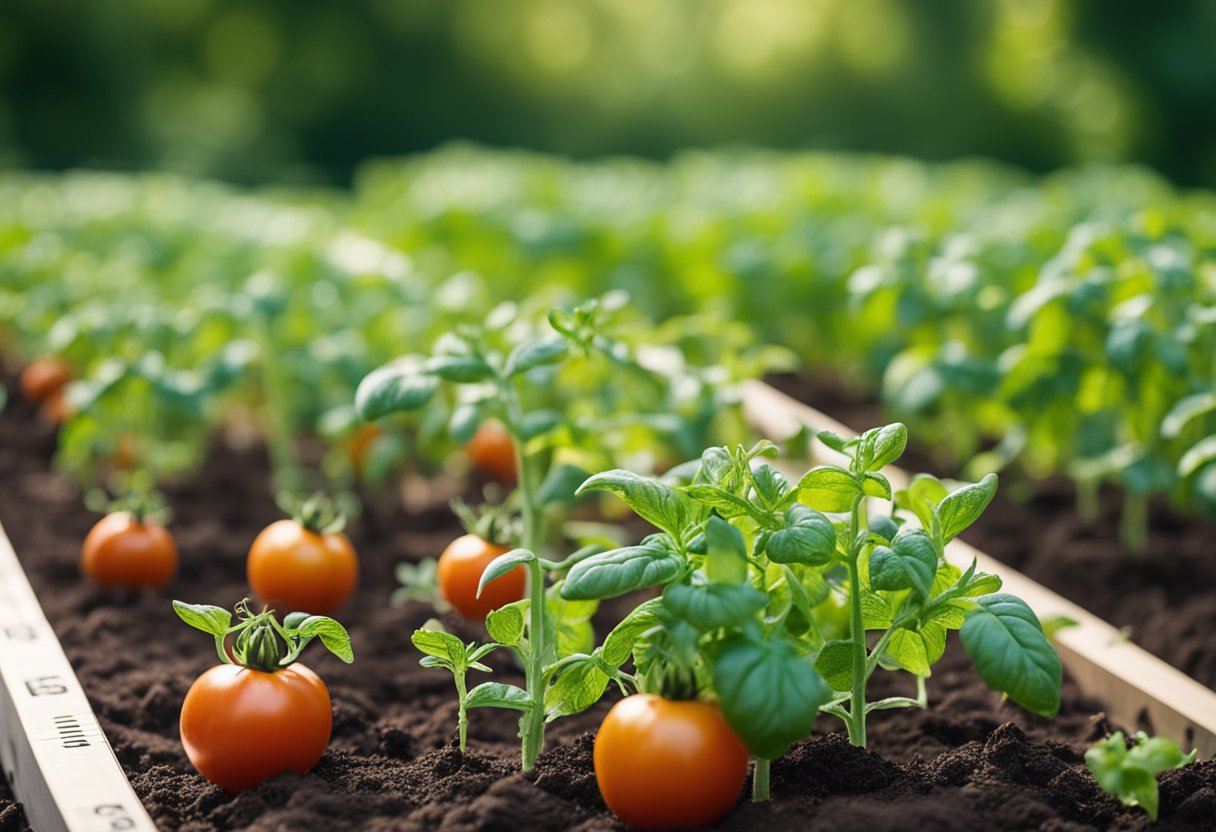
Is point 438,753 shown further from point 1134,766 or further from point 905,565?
point 1134,766

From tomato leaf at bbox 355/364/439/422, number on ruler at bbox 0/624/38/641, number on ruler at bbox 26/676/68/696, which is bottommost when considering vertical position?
number on ruler at bbox 26/676/68/696

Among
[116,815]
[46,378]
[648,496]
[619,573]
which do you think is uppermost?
[46,378]

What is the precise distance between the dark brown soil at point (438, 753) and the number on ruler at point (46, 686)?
0.35 ft

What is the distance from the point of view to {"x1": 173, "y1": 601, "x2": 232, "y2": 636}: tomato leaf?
75.9 inches

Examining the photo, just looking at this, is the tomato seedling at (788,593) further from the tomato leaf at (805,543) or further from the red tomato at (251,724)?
the red tomato at (251,724)

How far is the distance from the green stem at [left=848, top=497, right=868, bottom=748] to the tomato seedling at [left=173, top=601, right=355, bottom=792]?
2.31ft

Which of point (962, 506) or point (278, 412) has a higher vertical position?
point (278, 412)

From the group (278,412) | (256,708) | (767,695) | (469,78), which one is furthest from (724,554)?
(469,78)

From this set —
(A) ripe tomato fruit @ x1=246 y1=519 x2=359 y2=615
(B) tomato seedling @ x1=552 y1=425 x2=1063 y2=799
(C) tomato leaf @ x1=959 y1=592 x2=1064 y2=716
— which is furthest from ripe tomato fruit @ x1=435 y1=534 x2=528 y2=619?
(C) tomato leaf @ x1=959 y1=592 x2=1064 y2=716

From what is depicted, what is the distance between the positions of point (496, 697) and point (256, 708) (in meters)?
0.33

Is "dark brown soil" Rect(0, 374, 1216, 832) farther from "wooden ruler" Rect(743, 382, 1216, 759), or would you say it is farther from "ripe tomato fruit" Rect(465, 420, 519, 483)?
"ripe tomato fruit" Rect(465, 420, 519, 483)

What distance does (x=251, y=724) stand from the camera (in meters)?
1.91

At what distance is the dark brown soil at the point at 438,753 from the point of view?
1825 mm

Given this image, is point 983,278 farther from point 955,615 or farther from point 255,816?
point 255,816
